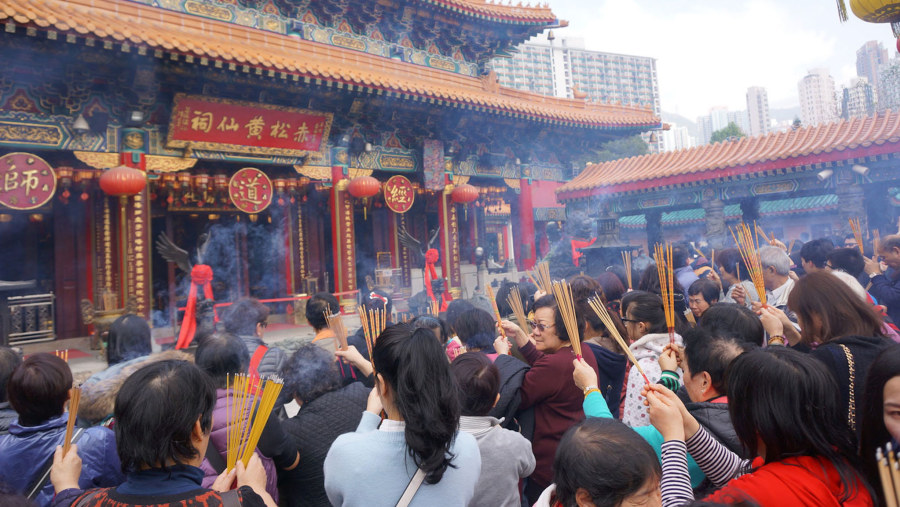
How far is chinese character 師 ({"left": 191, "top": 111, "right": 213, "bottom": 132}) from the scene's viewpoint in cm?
634

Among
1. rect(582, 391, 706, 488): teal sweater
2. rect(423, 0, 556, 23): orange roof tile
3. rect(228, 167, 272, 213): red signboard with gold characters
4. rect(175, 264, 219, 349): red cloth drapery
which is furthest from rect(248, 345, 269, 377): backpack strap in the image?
rect(423, 0, 556, 23): orange roof tile

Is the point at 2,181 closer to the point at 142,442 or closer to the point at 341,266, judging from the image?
the point at 341,266

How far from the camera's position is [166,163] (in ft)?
20.7

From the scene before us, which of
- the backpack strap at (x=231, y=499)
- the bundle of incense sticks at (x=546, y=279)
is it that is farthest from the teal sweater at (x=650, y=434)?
the bundle of incense sticks at (x=546, y=279)

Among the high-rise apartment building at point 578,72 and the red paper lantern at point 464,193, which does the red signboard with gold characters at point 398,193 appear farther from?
the high-rise apartment building at point 578,72

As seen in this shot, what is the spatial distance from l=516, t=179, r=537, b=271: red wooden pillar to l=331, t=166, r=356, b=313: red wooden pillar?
140 inches

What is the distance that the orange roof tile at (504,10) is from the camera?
8852 mm

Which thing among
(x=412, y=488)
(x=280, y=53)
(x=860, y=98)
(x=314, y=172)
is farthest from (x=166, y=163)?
(x=860, y=98)

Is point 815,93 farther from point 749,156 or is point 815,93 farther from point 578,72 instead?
point 749,156

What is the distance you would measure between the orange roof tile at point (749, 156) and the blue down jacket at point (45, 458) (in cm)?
872

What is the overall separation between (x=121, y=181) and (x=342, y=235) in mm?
3029

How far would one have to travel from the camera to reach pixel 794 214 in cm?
1484

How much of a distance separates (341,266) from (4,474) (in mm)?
6351

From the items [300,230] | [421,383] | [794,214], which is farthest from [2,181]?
[794,214]
